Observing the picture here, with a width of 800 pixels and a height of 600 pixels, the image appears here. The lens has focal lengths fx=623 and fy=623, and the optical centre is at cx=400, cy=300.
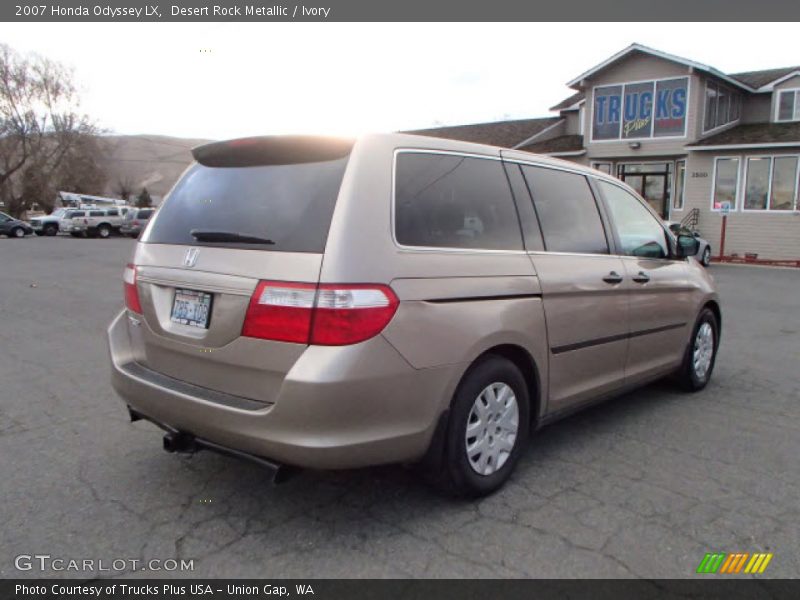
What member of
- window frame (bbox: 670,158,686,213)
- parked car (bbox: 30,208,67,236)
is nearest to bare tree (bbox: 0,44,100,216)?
parked car (bbox: 30,208,67,236)

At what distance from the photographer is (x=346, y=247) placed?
2613 mm

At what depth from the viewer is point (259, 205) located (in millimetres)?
2951

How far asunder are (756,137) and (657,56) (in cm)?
448

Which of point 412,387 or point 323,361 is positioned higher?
point 323,361

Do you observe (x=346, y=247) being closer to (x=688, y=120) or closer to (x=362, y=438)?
(x=362, y=438)

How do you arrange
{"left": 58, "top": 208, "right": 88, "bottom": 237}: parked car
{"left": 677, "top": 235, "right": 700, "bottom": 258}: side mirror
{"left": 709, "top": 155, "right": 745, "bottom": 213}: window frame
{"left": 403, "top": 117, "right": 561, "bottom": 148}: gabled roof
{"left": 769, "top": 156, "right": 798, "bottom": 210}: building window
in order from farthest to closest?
{"left": 58, "top": 208, "right": 88, "bottom": 237}: parked car < {"left": 403, "top": 117, "right": 561, "bottom": 148}: gabled roof < {"left": 709, "top": 155, "right": 745, "bottom": 213}: window frame < {"left": 769, "top": 156, "right": 798, "bottom": 210}: building window < {"left": 677, "top": 235, "right": 700, "bottom": 258}: side mirror

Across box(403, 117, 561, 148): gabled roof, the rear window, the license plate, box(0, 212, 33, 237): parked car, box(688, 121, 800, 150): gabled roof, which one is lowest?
box(0, 212, 33, 237): parked car

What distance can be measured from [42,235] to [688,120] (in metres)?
36.2

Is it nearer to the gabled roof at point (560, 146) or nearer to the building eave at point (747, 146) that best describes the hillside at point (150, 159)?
the gabled roof at point (560, 146)

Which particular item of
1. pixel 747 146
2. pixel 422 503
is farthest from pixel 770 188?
pixel 422 503

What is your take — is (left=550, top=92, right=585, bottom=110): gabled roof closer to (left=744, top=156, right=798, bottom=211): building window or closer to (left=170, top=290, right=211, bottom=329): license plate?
(left=744, top=156, right=798, bottom=211): building window

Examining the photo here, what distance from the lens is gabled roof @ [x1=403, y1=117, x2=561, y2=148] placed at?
28281mm

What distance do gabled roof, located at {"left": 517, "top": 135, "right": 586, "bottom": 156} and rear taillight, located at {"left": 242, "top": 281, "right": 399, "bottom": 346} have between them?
77.8ft

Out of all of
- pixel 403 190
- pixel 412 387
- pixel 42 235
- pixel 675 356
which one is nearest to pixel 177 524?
pixel 412 387
